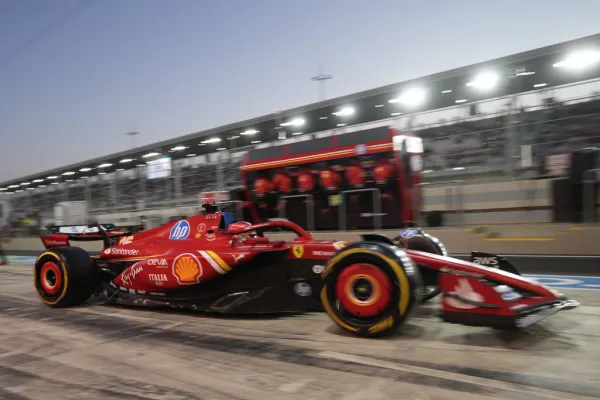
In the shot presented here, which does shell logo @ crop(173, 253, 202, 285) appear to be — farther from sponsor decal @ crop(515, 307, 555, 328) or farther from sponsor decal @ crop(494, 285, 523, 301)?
sponsor decal @ crop(515, 307, 555, 328)

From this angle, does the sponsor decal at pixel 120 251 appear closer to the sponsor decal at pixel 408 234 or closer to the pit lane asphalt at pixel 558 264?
the sponsor decal at pixel 408 234

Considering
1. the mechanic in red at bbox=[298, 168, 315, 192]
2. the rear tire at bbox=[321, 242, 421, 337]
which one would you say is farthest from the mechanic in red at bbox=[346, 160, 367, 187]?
the rear tire at bbox=[321, 242, 421, 337]

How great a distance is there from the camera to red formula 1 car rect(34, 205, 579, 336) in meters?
3.17

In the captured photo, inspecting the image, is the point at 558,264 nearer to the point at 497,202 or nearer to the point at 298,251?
the point at 497,202

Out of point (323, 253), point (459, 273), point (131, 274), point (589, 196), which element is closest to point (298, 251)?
point (323, 253)

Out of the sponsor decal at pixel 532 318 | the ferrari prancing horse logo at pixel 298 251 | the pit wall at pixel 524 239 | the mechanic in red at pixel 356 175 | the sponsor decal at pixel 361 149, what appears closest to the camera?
the sponsor decal at pixel 532 318

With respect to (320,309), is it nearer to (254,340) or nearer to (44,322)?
(254,340)

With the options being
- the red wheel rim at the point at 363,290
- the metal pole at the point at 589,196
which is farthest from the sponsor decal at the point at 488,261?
the metal pole at the point at 589,196

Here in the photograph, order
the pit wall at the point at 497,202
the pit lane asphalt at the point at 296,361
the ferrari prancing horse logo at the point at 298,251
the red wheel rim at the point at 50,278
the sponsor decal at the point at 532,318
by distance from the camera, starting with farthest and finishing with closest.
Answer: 1. the pit wall at the point at 497,202
2. the red wheel rim at the point at 50,278
3. the ferrari prancing horse logo at the point at 298,251
4. the sponsor decal at the point at 532,318
5. the pit lane asphalt at the point at 296,361

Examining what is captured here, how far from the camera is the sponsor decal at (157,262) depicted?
4.63 meters

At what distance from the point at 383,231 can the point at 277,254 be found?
618 centimetres

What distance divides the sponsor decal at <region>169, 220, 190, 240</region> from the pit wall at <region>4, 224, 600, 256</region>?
19.0ft

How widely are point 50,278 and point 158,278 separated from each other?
1.91 metres

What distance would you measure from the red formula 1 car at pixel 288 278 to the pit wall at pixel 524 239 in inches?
169
